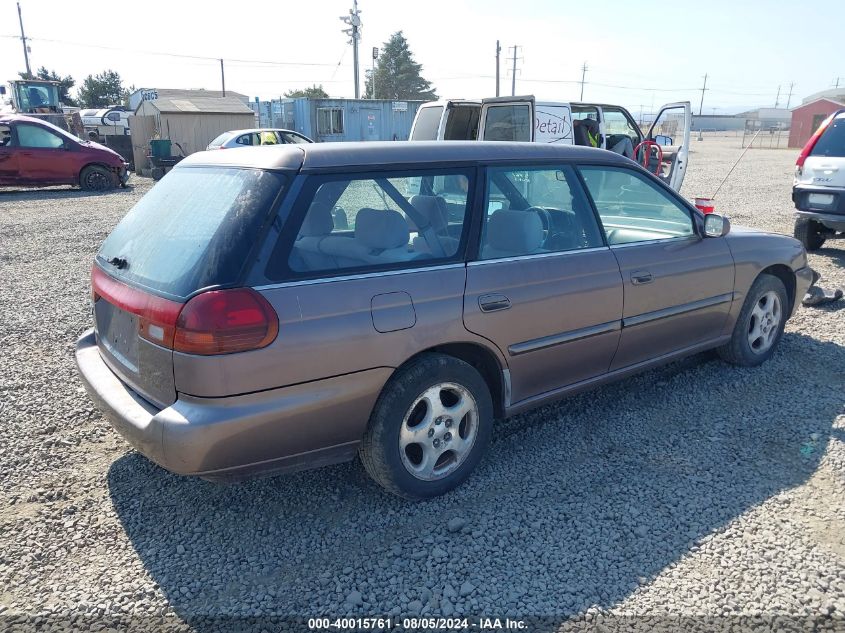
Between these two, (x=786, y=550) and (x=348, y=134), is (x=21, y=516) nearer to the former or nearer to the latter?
(x=786, y=550)

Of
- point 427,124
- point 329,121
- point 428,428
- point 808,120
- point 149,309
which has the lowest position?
point 428,428

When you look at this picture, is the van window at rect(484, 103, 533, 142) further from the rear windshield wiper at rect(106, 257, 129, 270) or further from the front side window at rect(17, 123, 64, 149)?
the front side window at rect(17, 123, 64, 149)

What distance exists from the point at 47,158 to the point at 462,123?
10.8 m

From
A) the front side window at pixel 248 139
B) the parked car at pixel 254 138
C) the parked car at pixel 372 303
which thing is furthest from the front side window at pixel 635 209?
the front side window at pixel 248 139

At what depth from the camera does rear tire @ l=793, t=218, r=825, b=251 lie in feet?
29.0

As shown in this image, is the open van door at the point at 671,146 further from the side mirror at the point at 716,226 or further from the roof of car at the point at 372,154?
the roof of car at the point at 372,154

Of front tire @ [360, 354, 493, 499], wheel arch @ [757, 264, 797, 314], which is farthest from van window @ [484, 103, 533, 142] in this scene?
front tire @ [360, 354, 493, 499]

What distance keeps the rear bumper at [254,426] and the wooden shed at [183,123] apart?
75.4 ft

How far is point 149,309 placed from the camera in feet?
8.80

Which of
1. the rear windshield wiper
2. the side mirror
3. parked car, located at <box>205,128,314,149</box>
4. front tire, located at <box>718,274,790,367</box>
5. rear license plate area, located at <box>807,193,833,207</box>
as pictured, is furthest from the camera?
parked car, located at <box>205,128,314,149</box>

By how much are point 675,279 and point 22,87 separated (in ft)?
120

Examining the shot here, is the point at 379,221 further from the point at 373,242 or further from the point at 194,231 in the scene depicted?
the point at 194,231

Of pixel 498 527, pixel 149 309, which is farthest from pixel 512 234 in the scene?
pixel 149 309

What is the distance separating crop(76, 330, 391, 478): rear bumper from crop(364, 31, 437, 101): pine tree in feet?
235
